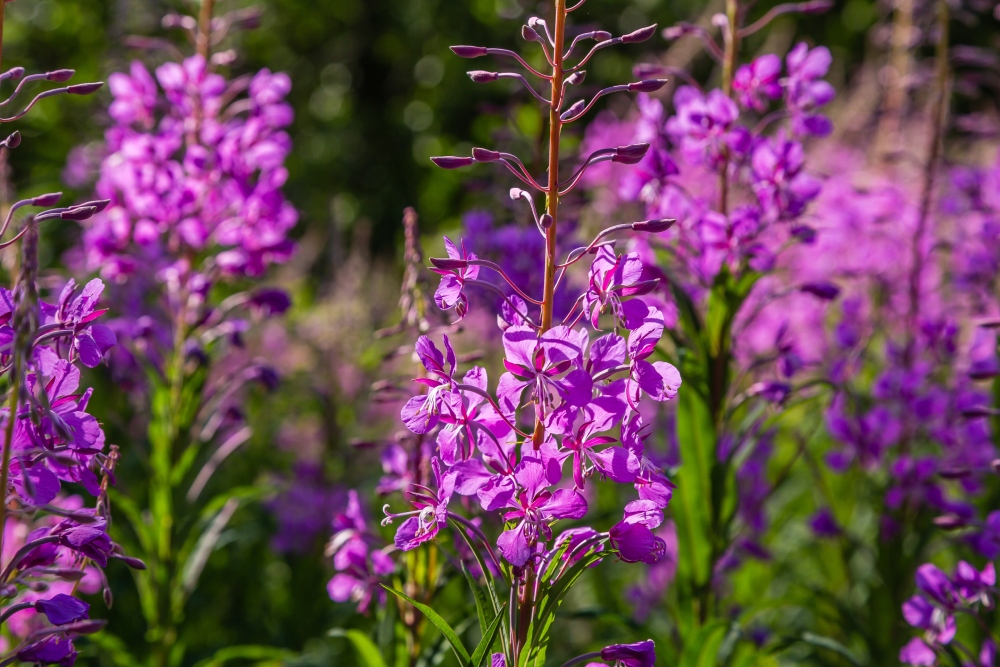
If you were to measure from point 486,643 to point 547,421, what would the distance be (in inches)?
18.0

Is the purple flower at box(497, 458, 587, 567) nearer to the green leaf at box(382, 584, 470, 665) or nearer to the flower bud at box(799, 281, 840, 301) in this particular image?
the green leaf at box(382, 584, 470, 665)

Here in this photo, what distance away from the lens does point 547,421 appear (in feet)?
5.09

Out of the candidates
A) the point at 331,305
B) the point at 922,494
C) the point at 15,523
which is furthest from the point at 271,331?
the point at 922,494

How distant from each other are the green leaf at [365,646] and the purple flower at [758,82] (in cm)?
201

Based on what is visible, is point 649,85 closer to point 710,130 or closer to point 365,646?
point 710,130

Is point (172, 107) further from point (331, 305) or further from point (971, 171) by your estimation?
point (971, 171)

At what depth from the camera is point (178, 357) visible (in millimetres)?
3010

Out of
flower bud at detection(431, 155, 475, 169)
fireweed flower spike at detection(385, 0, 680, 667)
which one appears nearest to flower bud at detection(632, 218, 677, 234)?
fireweed flower spike at detection(385, 0, 680, 667)

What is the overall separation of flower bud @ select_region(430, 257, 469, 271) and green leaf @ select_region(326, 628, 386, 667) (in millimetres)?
1158

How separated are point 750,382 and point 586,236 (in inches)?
43.7

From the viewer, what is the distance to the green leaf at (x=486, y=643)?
1.58 meters

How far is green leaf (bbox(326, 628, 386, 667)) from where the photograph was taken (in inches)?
88.5

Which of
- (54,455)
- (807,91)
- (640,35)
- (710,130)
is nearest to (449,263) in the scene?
(640,35)

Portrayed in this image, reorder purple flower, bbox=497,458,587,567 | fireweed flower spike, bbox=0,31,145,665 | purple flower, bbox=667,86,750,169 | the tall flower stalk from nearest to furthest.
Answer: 1. fireweed flower spike, bbox=0,31,145,665
2. purple flower, bbox=497,458,587,567
3. purple flower, bbox=667,86,750,169
4. the tall flower stalk
